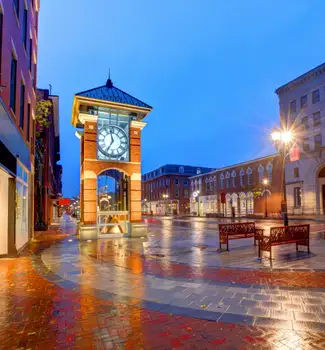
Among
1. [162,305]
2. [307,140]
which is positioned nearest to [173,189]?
[307,140]

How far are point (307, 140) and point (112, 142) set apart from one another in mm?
33020

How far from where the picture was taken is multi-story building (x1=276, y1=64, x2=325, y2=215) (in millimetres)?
37281

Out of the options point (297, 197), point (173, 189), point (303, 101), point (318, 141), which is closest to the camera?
point (318, 141)

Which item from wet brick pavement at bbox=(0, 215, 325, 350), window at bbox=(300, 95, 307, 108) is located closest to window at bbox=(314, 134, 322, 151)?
window at bbox=(300, 95, 307, 108)

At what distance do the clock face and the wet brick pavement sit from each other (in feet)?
27.4

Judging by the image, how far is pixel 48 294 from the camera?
6.11m

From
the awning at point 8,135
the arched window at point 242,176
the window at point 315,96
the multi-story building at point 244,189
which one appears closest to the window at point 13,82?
the awning at point 8,135

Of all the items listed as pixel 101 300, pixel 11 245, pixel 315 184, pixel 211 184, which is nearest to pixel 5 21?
pixel 11 245

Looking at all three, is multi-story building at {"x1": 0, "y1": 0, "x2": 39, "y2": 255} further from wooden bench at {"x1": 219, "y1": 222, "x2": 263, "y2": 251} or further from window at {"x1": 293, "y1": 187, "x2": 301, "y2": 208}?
window at {"x1": 293, "y1": 187, "x2": 301, "y2": 208}

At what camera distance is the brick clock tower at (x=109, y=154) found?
15977mm

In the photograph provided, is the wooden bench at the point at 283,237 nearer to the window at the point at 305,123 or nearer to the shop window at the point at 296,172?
the shop window at the point at 296,172

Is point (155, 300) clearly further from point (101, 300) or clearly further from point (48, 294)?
point (48, 294)

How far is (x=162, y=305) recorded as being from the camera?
5.30 m

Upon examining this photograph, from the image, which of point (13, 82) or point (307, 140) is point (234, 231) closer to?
point (13, 82)
